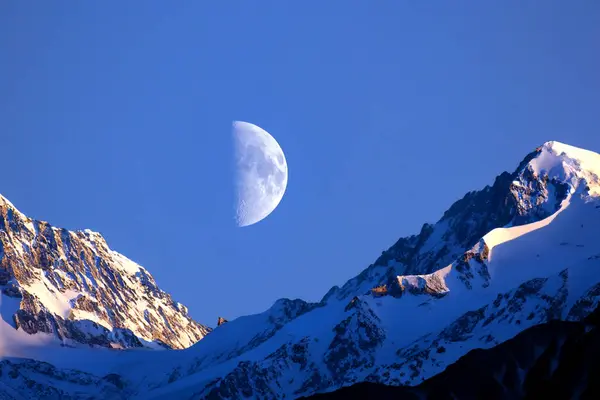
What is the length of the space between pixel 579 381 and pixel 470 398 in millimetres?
20135

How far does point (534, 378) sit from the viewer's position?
200 metres

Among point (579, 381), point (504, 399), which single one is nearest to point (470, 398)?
point (504, 399)

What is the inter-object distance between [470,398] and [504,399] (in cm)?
498

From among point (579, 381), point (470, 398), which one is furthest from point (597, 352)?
point (470, 398)

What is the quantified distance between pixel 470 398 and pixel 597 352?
66.8ft

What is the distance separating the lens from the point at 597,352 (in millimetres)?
189500

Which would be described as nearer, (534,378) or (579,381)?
(579,381)

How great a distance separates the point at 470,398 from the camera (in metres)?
200

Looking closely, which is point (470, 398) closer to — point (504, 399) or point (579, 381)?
point (504, 399)

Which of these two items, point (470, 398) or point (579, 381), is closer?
point (579, 381)

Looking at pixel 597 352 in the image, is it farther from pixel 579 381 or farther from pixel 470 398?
pixel 470 398

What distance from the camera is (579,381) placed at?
185 metres

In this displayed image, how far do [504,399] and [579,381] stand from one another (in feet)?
52.1

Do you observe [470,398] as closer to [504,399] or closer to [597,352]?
[504,399]
